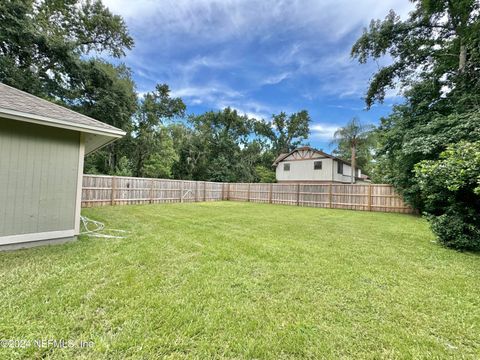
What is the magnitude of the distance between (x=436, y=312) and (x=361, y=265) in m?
1.21

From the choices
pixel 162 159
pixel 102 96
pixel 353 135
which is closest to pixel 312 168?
pixel 353 135

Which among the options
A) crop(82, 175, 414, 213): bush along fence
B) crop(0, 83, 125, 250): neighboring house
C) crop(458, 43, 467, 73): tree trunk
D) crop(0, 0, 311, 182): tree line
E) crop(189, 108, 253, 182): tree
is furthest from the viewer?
crop(189, 108, 253, 182): tree

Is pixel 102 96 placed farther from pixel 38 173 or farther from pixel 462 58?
pixel 462 58

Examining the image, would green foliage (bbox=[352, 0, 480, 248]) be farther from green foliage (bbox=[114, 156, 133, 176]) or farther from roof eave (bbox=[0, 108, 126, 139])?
green foliage (bbox=[114, 156, 133, 176])

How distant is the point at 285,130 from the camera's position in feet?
101

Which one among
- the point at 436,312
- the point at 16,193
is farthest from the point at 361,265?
the point at 16,193

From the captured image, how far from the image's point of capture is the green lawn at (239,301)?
1619 millimetres

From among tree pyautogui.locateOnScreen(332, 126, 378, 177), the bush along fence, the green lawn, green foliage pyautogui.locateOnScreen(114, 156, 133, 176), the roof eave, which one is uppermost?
tree pyautogui.locateOnScreen(332, 126, 378, 177)

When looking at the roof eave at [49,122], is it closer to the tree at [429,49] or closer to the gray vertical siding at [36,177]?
the gray vertical siding at [36,177]

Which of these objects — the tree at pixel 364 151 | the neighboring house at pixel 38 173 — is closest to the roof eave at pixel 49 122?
the neighboring house at pixel 38 173

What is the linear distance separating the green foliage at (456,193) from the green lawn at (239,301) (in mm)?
595

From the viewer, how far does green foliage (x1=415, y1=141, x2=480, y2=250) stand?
4.01 metres

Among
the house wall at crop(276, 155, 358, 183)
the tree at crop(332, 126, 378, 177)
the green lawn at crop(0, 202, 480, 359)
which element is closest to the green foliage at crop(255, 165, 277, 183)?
the house wall at crop(276, 155, 358, 183)

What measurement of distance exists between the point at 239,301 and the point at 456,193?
17.0 feet
